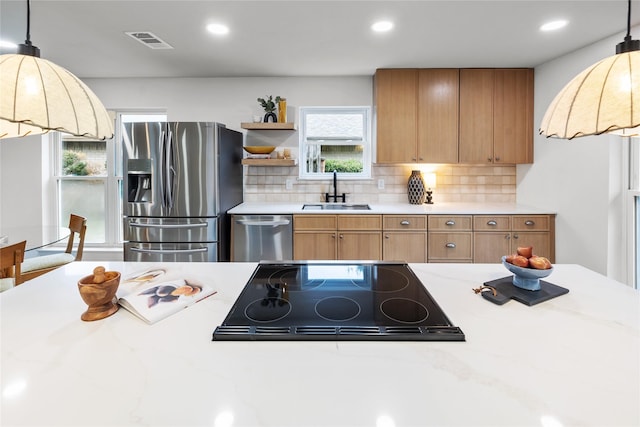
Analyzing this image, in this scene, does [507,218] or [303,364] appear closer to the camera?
[303,364]

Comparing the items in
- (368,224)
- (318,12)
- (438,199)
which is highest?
(318,12)

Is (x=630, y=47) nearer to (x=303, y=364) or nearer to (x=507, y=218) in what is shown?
(x=303, y=364)

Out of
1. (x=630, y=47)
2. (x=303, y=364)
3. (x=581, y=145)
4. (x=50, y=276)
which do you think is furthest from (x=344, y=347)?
(x=581, y=145)

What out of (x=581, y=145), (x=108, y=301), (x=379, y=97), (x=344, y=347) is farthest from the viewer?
(x=379, y=97)

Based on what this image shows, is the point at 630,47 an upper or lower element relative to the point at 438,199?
upper

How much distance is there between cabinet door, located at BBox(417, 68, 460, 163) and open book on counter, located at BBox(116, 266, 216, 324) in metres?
2.86

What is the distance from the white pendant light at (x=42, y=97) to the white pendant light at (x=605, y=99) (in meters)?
1.27

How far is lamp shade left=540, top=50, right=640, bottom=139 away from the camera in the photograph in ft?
2.43

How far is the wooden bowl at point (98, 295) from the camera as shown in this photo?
2.99ft

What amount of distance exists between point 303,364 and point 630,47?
3.68 feet

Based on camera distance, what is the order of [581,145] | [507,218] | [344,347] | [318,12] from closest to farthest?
1. [344,347]
2. [318,12]
3. [581,145]
4. [507,218]

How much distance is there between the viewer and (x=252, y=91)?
3.71 metres

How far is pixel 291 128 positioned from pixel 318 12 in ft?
4.43

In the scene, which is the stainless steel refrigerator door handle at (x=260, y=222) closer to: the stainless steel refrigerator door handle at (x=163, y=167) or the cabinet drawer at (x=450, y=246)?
the stainless steel refrigerator door handle at (x=163, y=167)
